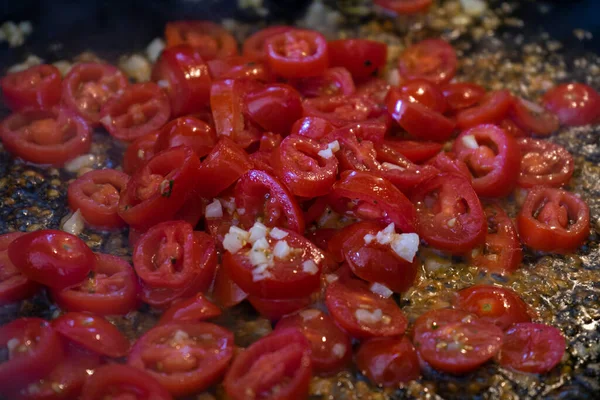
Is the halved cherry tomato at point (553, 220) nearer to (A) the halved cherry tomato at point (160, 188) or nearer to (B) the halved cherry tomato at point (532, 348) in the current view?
(B) the halved cherry tomato at point (532, 348)

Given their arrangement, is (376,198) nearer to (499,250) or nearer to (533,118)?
(499,250)

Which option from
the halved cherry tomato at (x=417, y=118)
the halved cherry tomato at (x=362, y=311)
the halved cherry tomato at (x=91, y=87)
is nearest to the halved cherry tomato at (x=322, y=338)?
the halved cherry tomato at (x=362, y=311)

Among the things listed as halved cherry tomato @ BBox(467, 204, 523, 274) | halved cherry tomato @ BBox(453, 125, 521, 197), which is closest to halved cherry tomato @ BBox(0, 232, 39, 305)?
halved cherry tomato @ BBox(467, 204, 523, 274)

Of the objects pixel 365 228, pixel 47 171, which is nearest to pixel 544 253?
pixel 365 228

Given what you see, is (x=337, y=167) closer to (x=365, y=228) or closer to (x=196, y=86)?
(x=365, y=228)

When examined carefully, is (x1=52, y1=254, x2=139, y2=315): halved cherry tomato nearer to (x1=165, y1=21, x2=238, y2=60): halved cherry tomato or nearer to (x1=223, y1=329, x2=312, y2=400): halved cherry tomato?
(x1=223, y1=329, x2=312, y2=400): halved cherry tomato
